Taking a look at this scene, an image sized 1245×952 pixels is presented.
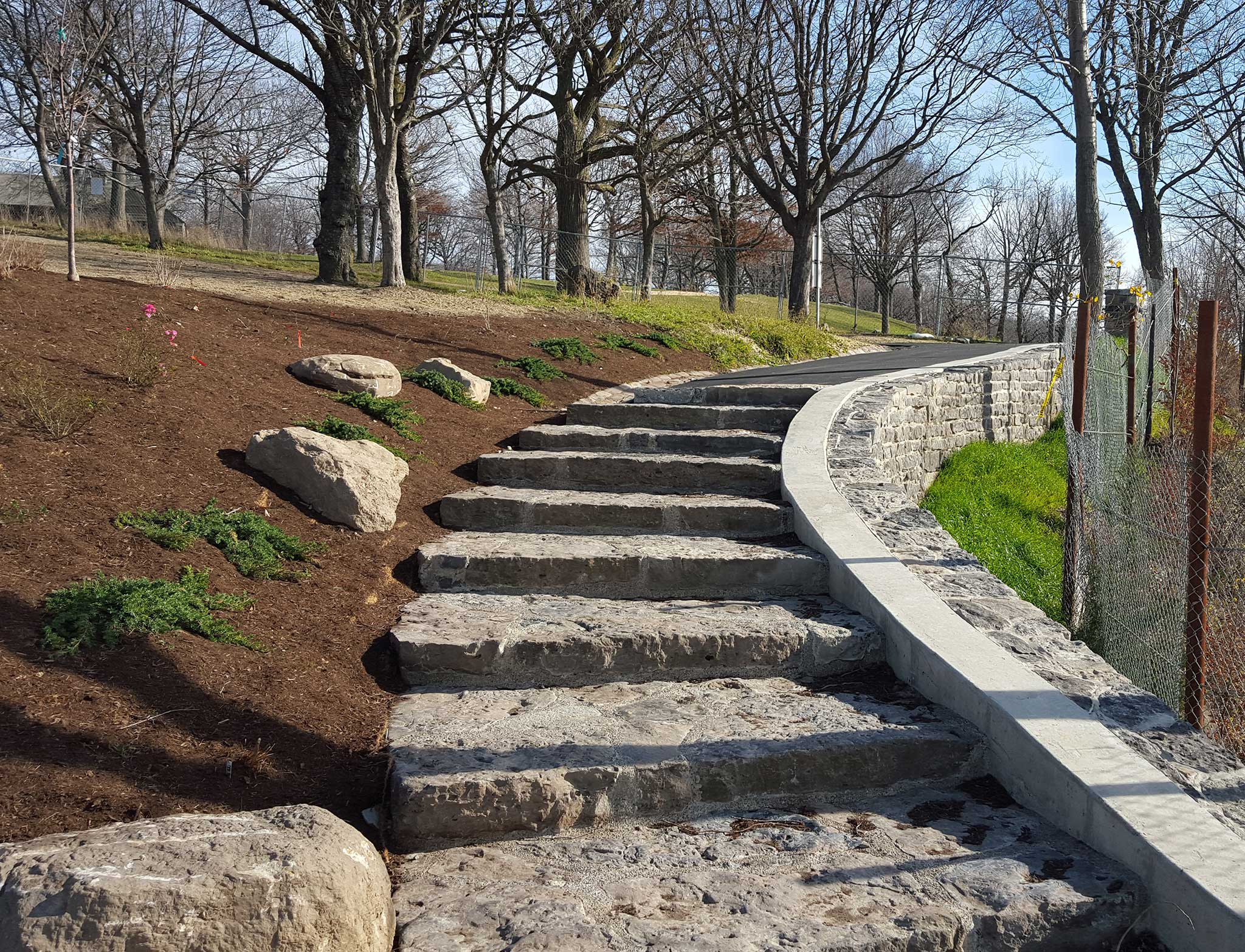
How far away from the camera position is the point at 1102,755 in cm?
276

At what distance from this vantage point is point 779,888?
2451 millimetres

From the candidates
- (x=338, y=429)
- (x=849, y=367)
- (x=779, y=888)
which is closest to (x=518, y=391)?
(x=338, y=429)

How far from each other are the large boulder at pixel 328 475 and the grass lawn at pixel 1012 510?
4354mm

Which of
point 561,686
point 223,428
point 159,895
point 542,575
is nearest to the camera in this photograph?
point 159,895

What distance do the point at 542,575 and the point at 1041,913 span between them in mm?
2589

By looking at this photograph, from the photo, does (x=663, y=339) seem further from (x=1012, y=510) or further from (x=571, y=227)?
(x=571, y=227)

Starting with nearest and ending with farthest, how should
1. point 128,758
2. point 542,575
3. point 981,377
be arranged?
point 128,758 < point 542,575 < point 981,377

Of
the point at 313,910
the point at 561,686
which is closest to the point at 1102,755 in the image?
the point at 561,686

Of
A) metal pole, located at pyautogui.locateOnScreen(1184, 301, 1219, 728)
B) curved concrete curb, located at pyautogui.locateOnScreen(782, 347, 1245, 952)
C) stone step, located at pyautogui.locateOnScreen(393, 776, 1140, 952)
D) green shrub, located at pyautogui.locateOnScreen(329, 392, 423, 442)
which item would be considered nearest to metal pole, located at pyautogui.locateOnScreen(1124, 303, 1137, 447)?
metal pole, located at pyautogui.locateOnScreen(1184, 301, 1219, 728)

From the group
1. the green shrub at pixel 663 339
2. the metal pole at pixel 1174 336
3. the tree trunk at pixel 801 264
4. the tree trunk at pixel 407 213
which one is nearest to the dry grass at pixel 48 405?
the green shrub at pixel 663 339

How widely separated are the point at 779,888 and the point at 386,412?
4.27 meters

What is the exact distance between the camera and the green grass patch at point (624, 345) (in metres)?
9.92

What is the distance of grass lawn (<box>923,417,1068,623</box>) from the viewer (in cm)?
679

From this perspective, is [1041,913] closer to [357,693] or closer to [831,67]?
[357,693]
